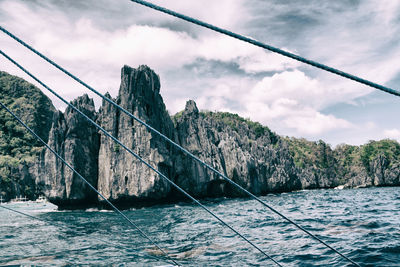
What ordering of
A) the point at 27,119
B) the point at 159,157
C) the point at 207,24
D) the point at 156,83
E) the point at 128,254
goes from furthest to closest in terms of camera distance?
the point at 27,119 < the point at 156,83 < the point at 159,157 < the point at 128,254 < the point at 207,24

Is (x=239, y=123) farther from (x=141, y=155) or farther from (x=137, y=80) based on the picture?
(x=141, y=155)

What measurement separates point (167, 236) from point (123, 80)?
27.1m

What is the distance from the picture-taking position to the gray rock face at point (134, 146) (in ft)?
98.9

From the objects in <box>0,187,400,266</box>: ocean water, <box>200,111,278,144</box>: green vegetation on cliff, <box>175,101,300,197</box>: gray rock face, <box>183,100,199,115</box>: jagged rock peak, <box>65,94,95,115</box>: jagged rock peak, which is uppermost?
<box>200,111,278,144</box>: green vegetation on cliff

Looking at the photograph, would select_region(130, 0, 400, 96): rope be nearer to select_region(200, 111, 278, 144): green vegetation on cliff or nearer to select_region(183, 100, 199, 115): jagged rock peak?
select_region(183, 100, 199, 115): jagged rock peak

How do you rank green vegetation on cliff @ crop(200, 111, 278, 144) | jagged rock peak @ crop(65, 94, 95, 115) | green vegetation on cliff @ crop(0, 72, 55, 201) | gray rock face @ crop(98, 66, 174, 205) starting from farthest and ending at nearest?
green vegetation on cliff @ crop(200, 111, 278, 144), green vegetation on cliff @ crop(0, 72, 55, 201), jagged rock peak @ crop(65, 94, 95, 115), gray rock face @ crop(98, 66, 174, 205)

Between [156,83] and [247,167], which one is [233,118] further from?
[156,83]

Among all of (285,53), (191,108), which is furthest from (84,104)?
(285,53)

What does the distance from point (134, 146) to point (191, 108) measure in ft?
55.7

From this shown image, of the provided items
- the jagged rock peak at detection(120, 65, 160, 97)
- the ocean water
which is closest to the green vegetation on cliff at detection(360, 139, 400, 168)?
the jagged rock peak at detection(120, 65, 160, 97)

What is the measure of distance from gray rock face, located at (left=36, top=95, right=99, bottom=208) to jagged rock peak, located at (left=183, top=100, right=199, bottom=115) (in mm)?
15912

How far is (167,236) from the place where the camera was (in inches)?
463

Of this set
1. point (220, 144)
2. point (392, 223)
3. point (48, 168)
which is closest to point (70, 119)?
point (48, 168)

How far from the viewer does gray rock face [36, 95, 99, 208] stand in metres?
31.2
